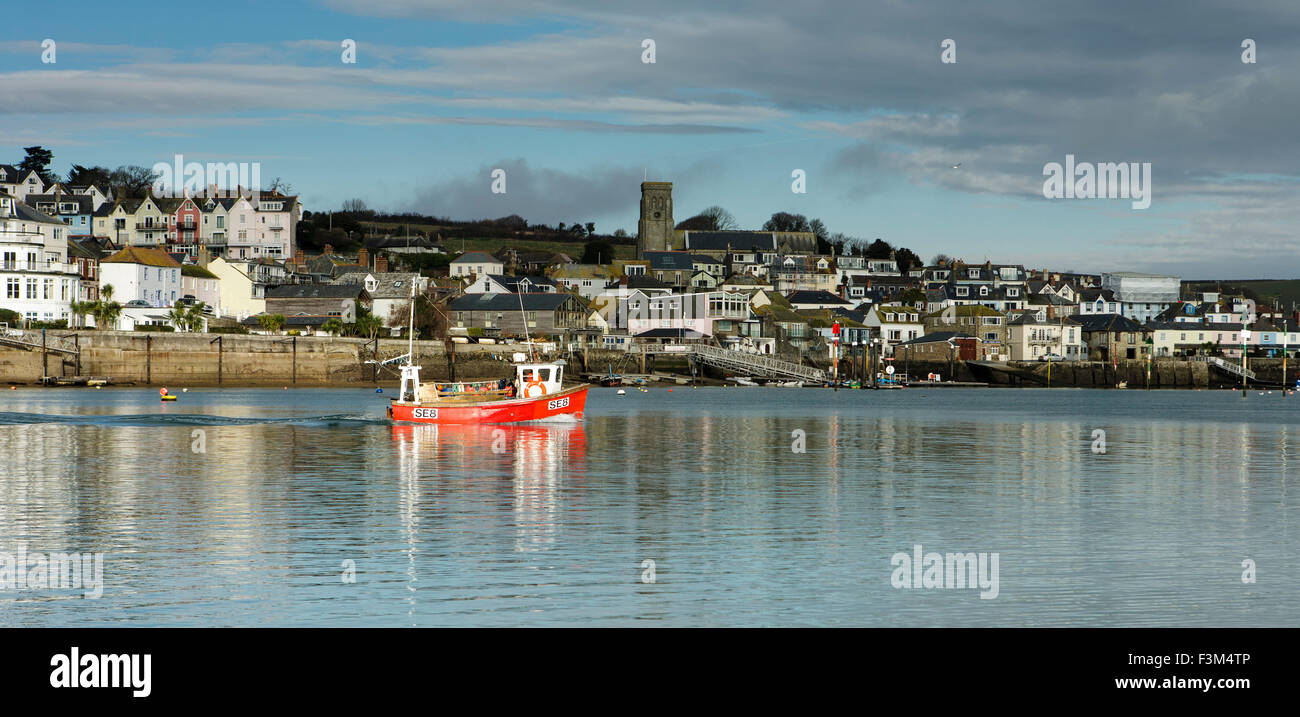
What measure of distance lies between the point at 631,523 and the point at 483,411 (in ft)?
103

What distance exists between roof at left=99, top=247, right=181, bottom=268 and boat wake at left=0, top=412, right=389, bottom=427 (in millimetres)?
58969

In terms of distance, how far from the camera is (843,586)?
20.6 m

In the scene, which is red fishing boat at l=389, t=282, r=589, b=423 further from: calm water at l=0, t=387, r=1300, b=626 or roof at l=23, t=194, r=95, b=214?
roof at l=23, t=194, r=95, b=214

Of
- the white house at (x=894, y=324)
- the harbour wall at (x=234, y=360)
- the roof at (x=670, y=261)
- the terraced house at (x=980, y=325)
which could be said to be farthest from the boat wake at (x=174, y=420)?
the roof at (x=670, y=261)

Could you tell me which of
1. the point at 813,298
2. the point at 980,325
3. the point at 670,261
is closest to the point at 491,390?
the point at 980,325

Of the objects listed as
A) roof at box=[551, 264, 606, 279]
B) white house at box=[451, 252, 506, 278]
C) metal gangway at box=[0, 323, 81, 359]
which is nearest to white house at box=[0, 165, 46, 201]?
white house at box=[451, 252, 506, 278]

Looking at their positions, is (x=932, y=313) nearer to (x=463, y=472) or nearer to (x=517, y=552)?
(x=463, y=472)

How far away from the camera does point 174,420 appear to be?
203 ft

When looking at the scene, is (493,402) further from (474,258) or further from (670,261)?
(670,261)

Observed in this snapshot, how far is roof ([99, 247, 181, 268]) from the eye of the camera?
12025cm

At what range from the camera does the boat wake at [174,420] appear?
59844 mm

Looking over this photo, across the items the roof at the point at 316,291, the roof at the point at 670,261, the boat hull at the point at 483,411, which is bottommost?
the boat hull at the point at 483,411

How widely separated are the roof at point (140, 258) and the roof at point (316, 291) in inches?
443

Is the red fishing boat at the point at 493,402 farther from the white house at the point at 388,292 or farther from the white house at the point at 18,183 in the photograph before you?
the white house at the point at 18,183
